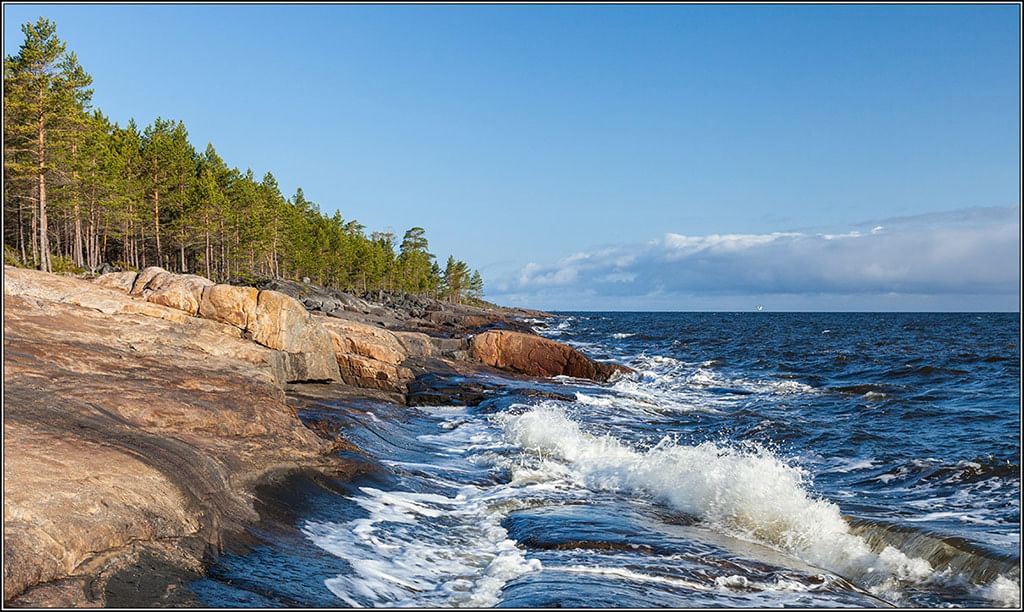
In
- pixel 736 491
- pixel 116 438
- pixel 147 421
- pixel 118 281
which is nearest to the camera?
pixel 116 438

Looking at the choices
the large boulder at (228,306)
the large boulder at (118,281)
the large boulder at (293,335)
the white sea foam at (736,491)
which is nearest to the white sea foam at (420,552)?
the white sea foam at (736,491)

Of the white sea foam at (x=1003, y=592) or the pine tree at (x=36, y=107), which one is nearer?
the white sea foam at (x=1003, y=592)

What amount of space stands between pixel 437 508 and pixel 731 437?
1299cm

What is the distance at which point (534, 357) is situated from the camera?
123 feet

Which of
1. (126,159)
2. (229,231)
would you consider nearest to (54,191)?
(126,159)

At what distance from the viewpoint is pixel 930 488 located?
50.8ft

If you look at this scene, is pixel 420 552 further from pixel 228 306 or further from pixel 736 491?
pixel 228 306

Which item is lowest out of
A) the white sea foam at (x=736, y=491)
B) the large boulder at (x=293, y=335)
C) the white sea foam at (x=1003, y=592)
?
the white sea foam at (x=1003, y=592)

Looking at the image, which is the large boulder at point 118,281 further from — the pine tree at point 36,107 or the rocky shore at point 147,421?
the pine tree at point 36,107

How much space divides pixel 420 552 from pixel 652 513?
489cm

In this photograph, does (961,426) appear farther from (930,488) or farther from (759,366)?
(759,366)

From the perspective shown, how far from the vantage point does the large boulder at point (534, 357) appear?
36.7m

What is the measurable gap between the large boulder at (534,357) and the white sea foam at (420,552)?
23.6m

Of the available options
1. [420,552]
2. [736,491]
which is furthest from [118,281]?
[736,491]
